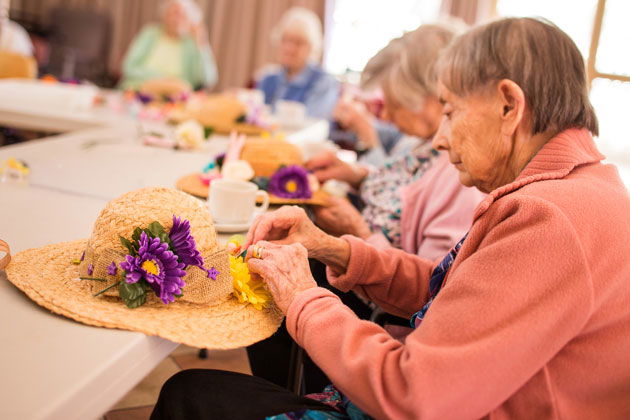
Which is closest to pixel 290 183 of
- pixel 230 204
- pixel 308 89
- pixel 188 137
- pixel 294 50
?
pixel 230 204

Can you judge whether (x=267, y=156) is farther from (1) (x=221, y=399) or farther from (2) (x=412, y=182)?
(1) (x=221, y=399)

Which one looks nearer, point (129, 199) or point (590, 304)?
point (590, 304)

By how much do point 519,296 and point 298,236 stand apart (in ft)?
1.87

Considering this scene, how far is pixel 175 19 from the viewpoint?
5.53 meters

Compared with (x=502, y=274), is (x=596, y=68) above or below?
above

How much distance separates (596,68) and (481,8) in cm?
124

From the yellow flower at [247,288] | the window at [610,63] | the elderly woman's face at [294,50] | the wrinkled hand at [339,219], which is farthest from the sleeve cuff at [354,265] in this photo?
the window at [610,63]

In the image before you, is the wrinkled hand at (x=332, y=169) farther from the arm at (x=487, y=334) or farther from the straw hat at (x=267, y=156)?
the arm at (x=487, y=334)

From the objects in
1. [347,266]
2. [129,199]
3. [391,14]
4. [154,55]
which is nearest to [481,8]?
[391,14]

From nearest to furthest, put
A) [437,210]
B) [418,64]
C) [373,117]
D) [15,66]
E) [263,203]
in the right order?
1. [263,203]
2. [437,210]
3. [418,64]
4. [373,117]
5. [15,66]

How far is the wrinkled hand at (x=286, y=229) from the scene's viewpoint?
123 cm

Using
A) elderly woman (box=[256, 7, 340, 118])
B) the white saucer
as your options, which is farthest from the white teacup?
elderly woman (box=[256, 7, 340, 118])

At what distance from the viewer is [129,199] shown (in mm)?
966

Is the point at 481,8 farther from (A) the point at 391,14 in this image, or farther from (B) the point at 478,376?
(B) the point at 478,376
